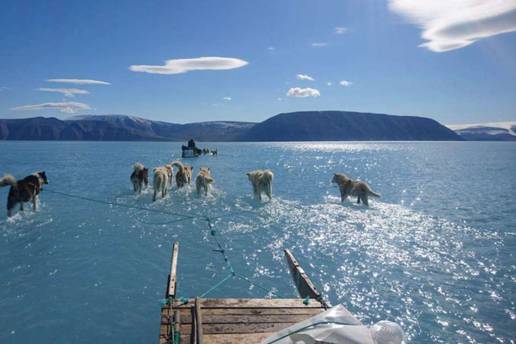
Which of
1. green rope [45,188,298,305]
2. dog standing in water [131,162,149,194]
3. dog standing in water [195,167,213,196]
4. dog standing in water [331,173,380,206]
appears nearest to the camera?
green rope [45,188,298,305]

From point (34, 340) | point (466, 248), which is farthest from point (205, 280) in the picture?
point (466, 248)

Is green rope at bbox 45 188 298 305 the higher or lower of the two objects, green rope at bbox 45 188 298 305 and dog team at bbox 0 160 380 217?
the lower

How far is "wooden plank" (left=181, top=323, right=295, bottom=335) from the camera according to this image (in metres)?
5.83

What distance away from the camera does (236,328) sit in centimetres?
595

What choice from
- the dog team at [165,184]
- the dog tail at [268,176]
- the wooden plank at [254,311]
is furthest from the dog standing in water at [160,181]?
the wooden plank at [254,311]

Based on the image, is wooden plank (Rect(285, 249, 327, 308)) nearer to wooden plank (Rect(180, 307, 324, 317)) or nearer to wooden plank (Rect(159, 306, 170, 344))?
wooden plank (Rect(180, 307, 324, 317))

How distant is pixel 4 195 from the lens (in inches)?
867

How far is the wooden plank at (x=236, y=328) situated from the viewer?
19.1 feet

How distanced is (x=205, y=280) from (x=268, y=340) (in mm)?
4861

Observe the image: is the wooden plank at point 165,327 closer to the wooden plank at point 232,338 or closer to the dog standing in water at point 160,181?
the wooden plank at point 232,338

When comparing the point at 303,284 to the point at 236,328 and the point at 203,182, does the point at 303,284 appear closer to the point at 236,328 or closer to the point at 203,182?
the point at 236,328

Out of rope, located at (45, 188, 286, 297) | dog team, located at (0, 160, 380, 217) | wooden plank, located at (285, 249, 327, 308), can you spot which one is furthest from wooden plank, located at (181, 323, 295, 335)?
dog team, located at (0, 160, 380, 217)

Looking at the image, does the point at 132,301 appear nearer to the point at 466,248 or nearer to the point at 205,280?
the point at 205,280

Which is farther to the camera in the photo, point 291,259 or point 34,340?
point 291,259
